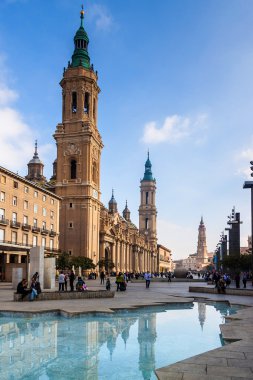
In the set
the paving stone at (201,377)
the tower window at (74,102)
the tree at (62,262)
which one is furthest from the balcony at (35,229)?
the paving stone at (201,377)

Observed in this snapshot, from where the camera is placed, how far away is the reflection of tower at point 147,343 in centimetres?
855

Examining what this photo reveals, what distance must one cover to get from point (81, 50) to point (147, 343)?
7247cm

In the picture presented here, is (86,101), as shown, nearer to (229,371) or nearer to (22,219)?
(22,219)

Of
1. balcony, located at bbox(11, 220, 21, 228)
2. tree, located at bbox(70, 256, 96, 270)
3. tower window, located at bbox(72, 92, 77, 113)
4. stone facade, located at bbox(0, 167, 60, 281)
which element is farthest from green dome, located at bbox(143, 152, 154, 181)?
balcony, located at bbox(11, 220, 21, 228)

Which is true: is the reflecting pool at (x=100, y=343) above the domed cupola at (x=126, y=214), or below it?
below

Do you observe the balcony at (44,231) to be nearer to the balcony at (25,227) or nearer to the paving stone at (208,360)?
the balcony at (25,227)

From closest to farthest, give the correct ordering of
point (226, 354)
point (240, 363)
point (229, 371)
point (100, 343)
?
point (229, 371)
point (240, 363)
point (226, 354)
point (100, 343)

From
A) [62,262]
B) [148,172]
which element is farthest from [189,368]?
[148,172]

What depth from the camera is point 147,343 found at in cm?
1109

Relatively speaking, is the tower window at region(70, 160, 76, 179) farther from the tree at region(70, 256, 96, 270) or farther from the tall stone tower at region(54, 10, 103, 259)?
the tree at region(70, 256, 96, 270)

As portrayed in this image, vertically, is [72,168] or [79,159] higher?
[79,159]

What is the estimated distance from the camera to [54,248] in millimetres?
60562

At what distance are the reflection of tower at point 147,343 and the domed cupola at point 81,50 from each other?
6585 centimetres

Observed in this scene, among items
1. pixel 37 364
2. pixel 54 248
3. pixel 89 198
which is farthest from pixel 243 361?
pixel 89 198
